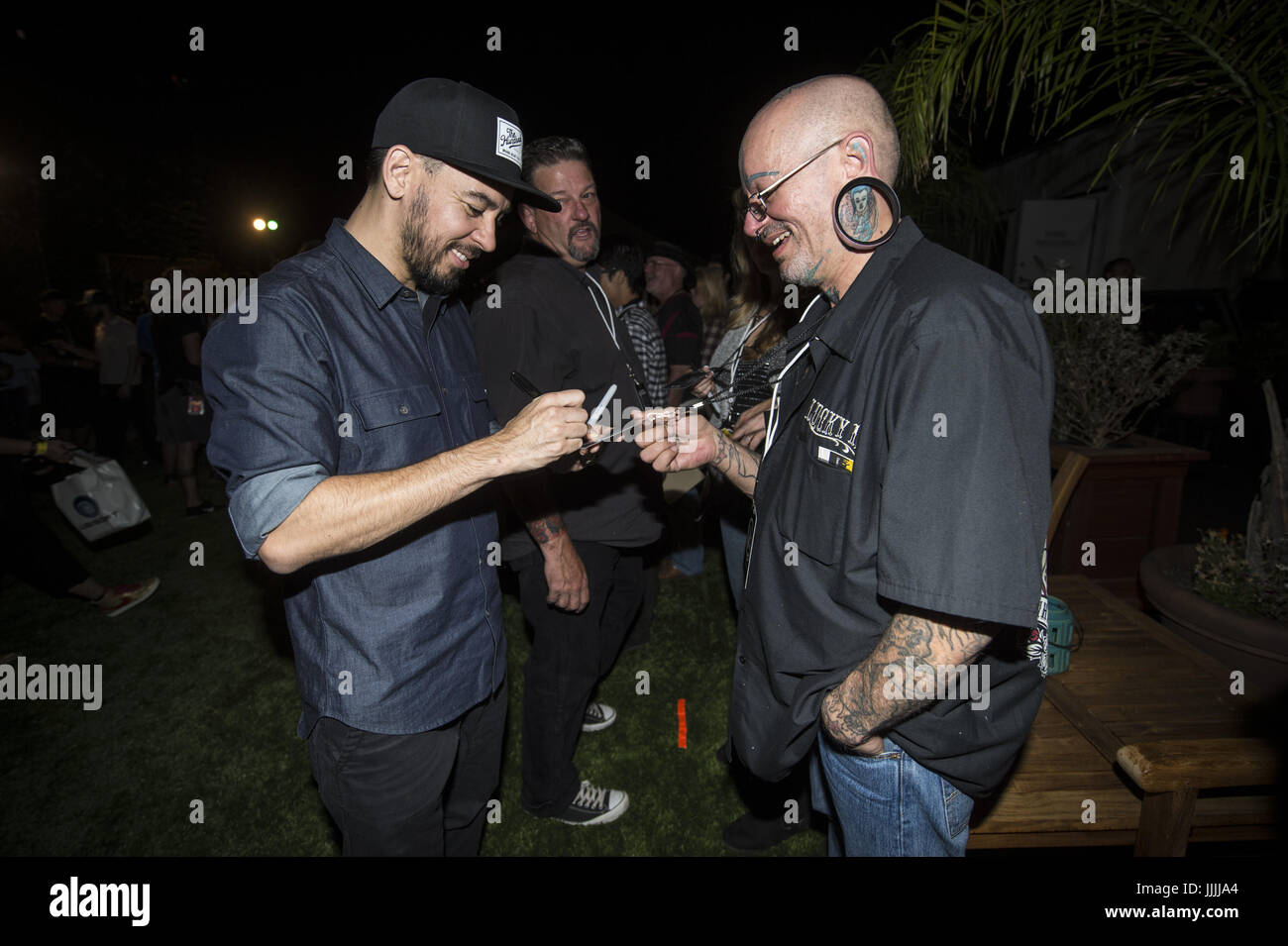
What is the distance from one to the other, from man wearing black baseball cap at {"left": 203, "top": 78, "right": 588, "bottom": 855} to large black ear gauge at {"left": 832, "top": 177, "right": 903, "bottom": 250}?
786mm

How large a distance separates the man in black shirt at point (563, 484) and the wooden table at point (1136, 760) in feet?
Answer: 5.25

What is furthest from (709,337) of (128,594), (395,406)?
(128,594)

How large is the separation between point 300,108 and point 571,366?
7.77m

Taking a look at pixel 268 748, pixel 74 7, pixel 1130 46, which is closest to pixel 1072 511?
pixel 1130 46

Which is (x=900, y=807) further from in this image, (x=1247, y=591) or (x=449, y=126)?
(x=1247, y=591)

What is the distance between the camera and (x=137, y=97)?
13.8m

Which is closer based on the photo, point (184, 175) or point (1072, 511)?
point (1072, 511)

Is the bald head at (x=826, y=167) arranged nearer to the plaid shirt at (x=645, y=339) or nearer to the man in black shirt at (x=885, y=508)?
the man in black shirt at (x=885, y=508)

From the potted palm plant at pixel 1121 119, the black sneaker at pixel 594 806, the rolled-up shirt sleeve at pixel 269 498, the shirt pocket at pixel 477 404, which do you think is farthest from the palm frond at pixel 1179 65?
the black sneaker at pixel 594 806

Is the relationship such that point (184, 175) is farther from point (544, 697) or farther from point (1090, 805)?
point (1090, 805)

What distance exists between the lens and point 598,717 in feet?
12.4

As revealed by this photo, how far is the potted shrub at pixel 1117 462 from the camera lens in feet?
14.3
